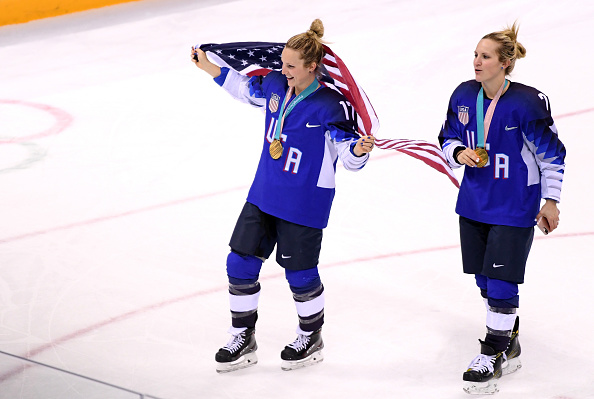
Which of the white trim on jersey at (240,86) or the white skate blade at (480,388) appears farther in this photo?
the white trim on jersey at (240,86)

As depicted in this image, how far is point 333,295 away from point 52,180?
6.80 ft

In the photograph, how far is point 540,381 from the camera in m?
3.40

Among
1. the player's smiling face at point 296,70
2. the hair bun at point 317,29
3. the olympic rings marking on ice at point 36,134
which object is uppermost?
the hair bun at point 317,29

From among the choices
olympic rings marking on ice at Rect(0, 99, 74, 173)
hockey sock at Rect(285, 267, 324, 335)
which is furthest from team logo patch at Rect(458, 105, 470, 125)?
olympic rings marking on ice at Rect(0, 99, 74, 173)

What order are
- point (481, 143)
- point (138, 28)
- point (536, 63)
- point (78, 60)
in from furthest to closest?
point (138, 28) → point (78, 60) → point (536, 63) → point (481, 143)

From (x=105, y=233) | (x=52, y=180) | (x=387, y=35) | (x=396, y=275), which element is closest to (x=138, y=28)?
(x=387, y=35)

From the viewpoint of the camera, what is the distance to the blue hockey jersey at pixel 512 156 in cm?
323

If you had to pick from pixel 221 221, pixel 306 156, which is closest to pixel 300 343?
pixel 306 156

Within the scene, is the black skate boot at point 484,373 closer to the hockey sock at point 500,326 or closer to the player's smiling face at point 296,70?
the hockey sock at point 500,326

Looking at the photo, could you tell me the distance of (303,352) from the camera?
139 inches

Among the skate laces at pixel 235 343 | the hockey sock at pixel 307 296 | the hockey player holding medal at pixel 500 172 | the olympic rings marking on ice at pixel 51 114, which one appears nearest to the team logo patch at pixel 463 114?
the hockey player holding medal at pixel 500 172

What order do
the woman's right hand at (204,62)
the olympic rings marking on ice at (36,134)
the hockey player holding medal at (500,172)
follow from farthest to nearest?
the olympic rings marking on ice at (36,134) < the woman's right hand at (204,62) < the hockey player holding medal at (500,172)

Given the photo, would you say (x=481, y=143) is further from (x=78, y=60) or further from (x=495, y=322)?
(x=78, y=60)

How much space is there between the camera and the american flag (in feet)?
11.0
